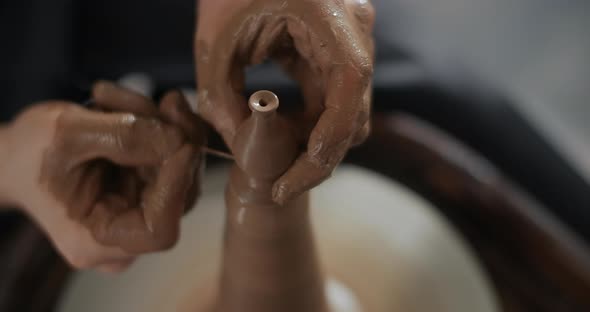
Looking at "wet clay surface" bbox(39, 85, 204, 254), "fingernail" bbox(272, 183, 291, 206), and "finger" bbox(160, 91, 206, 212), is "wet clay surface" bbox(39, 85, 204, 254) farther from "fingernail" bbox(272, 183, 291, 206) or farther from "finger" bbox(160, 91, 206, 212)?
"fingernail" bbox(272, 183, 291, 206)

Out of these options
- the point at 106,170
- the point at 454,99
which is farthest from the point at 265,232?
the point at 454,99

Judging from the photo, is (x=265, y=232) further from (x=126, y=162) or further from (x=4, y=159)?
(x=4, y=159)

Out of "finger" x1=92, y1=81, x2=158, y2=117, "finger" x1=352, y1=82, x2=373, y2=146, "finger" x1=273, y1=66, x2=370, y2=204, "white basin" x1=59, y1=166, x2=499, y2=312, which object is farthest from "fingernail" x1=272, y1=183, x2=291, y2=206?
"white basin" x1=59, y1=166, x2=499, y2=312

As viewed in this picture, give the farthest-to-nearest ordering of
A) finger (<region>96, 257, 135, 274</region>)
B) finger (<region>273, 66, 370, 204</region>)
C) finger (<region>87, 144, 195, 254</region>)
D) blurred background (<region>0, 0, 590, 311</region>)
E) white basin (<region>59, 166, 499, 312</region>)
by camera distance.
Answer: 1. blurred background (<region>0, 0, 590, 311</region>)
2. white basin (<region>59, 166, 499, 312</region>)
3. finger (<region>96, 257, 135, 274</region>)
4. finger (<region>87, 144, 195, 254</region>)
5. finger (<region>273, 66, 370, 204</region>)

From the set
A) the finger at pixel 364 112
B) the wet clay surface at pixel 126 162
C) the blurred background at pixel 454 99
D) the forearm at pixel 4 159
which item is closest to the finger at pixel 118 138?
the wet clay surface at pixel 126 162

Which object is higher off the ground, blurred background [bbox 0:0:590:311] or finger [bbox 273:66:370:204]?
finger [bbox 273:66:370:204]

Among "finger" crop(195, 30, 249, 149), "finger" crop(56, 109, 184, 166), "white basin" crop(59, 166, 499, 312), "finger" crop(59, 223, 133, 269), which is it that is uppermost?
"finger" crop(195, 30, 249, 149)

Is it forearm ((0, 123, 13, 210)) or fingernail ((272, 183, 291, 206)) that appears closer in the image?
fingernail ((272, 183, 291, 206))

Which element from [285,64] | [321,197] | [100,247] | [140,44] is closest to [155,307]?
[100,247]

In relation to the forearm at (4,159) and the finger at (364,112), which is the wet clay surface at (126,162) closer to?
the forearm at (4,159)
